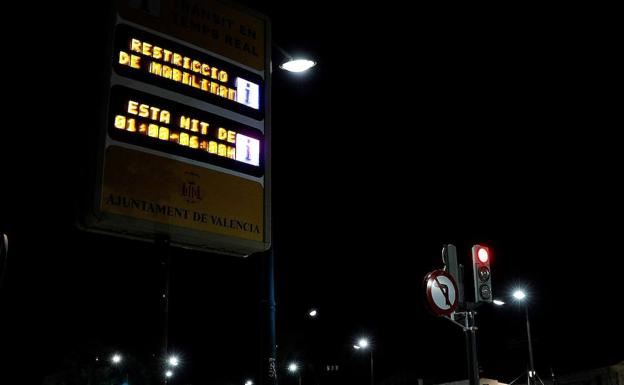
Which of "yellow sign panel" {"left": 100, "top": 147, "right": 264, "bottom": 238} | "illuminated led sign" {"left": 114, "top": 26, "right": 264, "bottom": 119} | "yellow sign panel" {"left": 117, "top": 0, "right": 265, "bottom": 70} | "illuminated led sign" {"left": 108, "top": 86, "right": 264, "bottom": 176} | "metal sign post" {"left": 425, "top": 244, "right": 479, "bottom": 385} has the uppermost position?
"yellow sign panel" {"left": 117, "top": 0, "right": 265, "bottom": 70}

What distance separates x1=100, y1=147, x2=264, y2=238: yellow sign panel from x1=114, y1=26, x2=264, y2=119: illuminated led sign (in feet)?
3.02

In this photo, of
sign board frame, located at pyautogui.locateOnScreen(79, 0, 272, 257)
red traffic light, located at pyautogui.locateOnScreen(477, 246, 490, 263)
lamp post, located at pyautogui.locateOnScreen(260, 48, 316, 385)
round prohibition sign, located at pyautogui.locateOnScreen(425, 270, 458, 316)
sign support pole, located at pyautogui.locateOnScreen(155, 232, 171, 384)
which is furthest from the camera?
red traffic light, located at pyautogui.locateOnScreen(477, 246, 490, 263)

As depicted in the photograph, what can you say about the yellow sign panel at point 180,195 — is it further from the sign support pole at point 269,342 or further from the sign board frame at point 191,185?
the sign support pole at point 269,342

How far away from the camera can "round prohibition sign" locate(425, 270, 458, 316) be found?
32.2ft

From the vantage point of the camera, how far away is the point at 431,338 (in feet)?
220

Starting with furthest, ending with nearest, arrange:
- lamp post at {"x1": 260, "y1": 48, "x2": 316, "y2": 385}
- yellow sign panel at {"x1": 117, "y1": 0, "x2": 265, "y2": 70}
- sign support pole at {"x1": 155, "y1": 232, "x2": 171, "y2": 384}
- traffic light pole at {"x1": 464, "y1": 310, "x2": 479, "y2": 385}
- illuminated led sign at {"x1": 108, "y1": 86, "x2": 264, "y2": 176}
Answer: traffic light pole at {"x1": 464, "y1": 310, "x2": 479, "y2": 385}
lamp post at {"x1": 260, "y1": 48, "x2": 316, "y2": 385}
yellow sign panel at {"x1": 117, "y1": 0, "x2": 265, "y2": 70}
illuminated led sign at {"x1": 108, "y1": 86, "x2": 264, "y2": 176}
sign support pole at {"x1": 155, "y1": 232, "x2": 171, "y2": 384}

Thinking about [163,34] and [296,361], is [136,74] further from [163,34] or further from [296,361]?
[296,361]

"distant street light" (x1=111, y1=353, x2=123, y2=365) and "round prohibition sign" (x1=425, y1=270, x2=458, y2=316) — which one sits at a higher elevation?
"distant street light" (x1=111, y1=353, x2=123, y2=365)

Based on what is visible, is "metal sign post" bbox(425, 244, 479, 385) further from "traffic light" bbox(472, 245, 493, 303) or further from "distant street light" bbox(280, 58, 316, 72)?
"distant street light" bbox(280, 58, 316, 72)

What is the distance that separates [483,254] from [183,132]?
5.81 meters

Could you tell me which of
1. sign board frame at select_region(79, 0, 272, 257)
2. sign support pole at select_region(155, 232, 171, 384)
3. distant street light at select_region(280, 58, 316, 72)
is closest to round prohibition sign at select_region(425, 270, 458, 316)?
sign board frame at select_region(79, 0, 272, 257)

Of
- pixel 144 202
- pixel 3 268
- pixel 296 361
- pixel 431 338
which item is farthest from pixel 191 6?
pixel 296 361

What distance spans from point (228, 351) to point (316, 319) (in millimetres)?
12845

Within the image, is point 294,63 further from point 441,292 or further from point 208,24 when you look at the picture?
point 441,292
